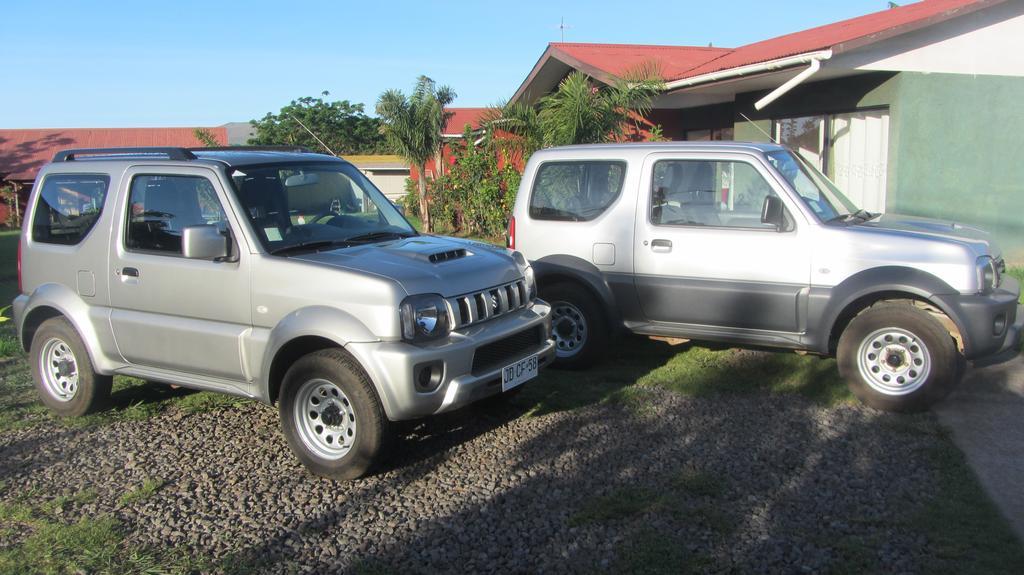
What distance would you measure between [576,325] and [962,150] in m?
7.14

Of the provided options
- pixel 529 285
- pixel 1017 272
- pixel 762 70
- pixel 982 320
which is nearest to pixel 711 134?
pixel 762 70

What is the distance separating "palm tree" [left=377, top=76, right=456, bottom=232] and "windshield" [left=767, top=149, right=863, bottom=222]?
622 inches

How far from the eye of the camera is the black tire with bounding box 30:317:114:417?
5973mm

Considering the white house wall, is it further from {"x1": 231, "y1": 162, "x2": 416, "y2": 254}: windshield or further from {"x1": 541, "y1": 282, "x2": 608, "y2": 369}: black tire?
{"x1": 231, "y1": 162, "x2": 416, "y2": 254}: windshield

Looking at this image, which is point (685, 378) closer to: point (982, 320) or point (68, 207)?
point (982, 320)

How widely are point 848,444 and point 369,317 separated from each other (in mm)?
3235

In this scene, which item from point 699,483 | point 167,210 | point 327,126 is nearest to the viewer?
point 699,483

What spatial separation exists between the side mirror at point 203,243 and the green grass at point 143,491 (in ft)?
4.61

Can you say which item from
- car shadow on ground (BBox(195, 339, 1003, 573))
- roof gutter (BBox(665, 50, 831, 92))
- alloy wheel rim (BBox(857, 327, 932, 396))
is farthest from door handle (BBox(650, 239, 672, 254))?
roof gutter (BBox(665, 50, 831, 92))

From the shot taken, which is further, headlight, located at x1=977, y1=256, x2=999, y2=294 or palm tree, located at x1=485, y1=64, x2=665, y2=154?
palm tree, located at x1=485, y1=64, x2=665, y2=154

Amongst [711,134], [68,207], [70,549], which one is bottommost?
[70,549]

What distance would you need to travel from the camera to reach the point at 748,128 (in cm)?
1398

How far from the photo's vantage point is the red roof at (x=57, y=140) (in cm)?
3906

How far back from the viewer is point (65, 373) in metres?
6.22
